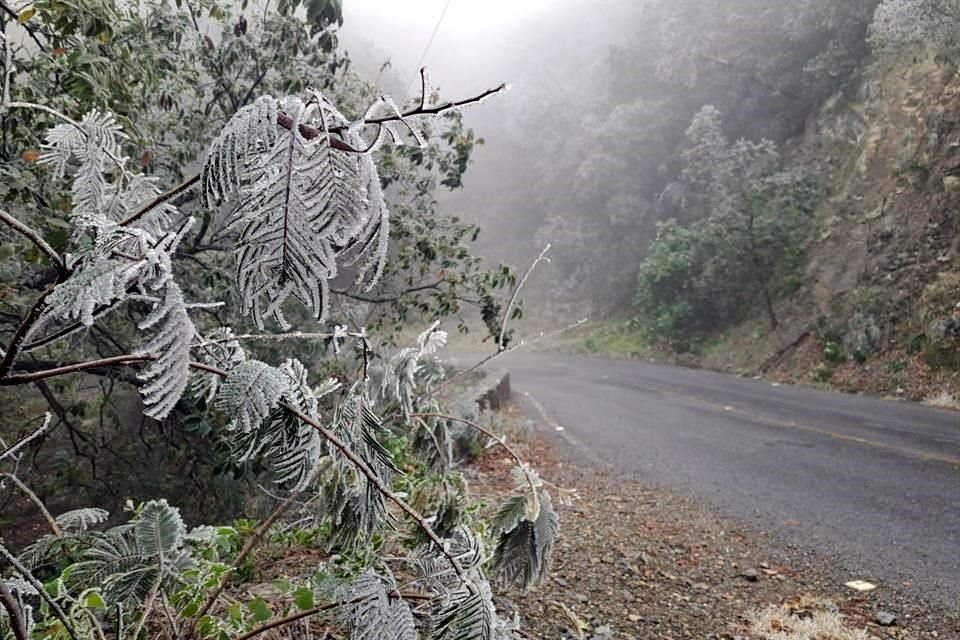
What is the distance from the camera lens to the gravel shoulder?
308cm

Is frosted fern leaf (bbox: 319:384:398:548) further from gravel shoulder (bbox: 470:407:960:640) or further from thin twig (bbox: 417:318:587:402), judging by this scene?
gravel shoulder (bbox: 470:407:960:640)

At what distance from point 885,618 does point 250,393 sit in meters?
3.56

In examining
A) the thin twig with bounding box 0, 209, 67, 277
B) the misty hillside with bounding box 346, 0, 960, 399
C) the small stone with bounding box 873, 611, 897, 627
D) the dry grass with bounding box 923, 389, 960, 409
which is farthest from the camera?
the misty hillside with bounding box 346, 0, 960, 399

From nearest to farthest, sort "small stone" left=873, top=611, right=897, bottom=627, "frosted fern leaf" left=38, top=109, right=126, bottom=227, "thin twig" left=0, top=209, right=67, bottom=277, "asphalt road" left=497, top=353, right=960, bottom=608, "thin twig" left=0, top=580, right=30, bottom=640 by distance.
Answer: "thin twig" left=0, top=209, right=67, bottom=277, "thin twig" left=0, top=580, right=30, bottom=640, "frosted fern leaf" left=38, top=109, right=126, bottom=227, "small stone" left=873, top=611, right=897, bottom=627, "asphalt road" left=497, top=353, right=960, bottom=608

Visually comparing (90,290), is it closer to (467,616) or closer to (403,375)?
(467,616)

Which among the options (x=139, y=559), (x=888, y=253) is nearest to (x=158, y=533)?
(x=139, y=559)

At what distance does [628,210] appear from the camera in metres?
27.3

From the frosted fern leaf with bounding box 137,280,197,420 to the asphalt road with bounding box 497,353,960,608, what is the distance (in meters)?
4.13

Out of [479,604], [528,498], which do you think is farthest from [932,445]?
[479,604]

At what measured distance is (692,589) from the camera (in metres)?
3.63

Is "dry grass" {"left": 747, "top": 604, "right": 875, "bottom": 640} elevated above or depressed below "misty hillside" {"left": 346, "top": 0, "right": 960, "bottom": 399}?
below

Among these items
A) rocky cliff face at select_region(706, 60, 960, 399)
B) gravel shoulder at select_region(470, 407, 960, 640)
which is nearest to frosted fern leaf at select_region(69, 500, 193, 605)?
gravel shoulder at select_region(470, 407, 960, 640)

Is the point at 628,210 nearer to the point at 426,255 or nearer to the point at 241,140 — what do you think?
the point at 426,255

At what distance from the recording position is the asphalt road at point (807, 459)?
4.54m
